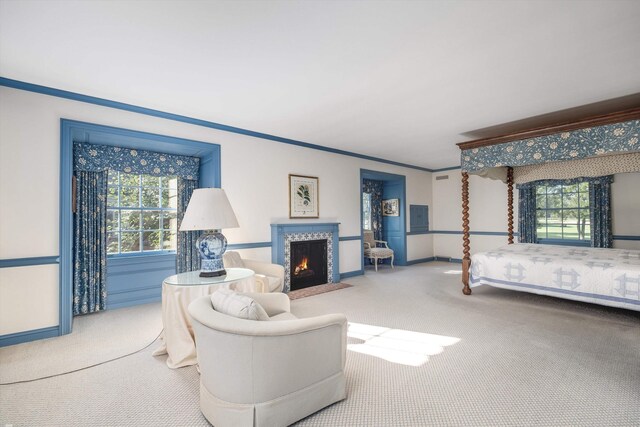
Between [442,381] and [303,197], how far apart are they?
3.62 m

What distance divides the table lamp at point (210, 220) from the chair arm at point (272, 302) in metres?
0.57

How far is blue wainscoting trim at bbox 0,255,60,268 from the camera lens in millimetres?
2875

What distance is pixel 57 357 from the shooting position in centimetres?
265

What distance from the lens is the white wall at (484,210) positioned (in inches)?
208

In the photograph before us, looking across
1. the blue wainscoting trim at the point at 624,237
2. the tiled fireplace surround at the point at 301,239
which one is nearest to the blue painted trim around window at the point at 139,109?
the tiled fireplace surround at the point at 301,239

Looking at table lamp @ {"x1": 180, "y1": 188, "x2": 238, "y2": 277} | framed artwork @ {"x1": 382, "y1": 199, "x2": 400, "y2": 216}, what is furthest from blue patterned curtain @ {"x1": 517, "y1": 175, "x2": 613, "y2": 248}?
table lamp @ {"x1": 180, "y1": 188, "x2": 238, "y2": 277}

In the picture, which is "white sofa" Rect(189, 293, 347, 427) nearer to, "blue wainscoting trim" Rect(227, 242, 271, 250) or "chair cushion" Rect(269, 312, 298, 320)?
"chair cushion" Rect(269, 312, 298, 320)

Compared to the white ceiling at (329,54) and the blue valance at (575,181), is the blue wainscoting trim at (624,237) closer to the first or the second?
the blue valance at (575,181)

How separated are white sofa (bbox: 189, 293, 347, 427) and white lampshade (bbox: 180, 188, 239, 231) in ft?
2.96

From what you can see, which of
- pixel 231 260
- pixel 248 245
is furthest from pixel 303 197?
pixel 231 260

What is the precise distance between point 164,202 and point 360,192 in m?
3.58

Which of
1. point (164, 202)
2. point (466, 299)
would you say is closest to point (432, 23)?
point (466, 299)

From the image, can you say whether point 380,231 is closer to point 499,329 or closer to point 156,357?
point 499,329

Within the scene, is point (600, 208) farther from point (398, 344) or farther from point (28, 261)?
point (28, 261)
